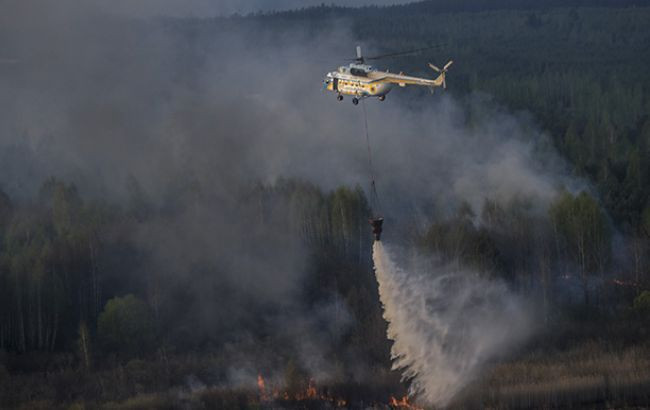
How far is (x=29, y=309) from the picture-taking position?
62469mm

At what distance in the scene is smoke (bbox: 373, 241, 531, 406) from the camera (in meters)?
56.6

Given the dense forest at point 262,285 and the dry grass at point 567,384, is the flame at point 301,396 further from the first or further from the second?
the dry grass at point 567,384

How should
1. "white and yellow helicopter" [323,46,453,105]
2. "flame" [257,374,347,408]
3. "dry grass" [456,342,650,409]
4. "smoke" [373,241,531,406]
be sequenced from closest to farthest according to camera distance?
1. "dry grass" [456,342,650,409]
2. "white and yellow helicopter" [323,46,453,105]
3. "flame" [257,374,347,408]
4. "smoke" [373,241,531,406]

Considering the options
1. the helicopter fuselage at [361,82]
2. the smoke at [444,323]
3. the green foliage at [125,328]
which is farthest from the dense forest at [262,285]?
the helicopter fuselage at [361,82]

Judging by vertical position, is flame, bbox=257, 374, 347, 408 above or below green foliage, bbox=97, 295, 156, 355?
below

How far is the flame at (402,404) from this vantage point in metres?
54.8

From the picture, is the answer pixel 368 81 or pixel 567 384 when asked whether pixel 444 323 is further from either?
pixel 368 81

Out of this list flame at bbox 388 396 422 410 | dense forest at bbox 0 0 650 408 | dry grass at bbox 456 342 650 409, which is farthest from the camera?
dense forest at bbox 0 0 650 408

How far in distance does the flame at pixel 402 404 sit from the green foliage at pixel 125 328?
14621mm

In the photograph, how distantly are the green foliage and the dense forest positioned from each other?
8 centimetres

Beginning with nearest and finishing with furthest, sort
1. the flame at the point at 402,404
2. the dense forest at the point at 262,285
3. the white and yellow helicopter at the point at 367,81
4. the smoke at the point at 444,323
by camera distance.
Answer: the flame at the point at 402,404 < the white and yellow helicopter at the point at 367,81 < the smoke at the point at 444,323 < the dense forest at the point at 262,285

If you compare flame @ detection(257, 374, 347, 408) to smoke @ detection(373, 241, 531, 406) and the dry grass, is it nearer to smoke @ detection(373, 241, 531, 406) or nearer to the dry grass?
smoke @ detection(373, 241, 531, 406)

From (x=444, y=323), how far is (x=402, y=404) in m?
6.54

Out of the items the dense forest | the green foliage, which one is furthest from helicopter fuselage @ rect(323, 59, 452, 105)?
the green foliage
